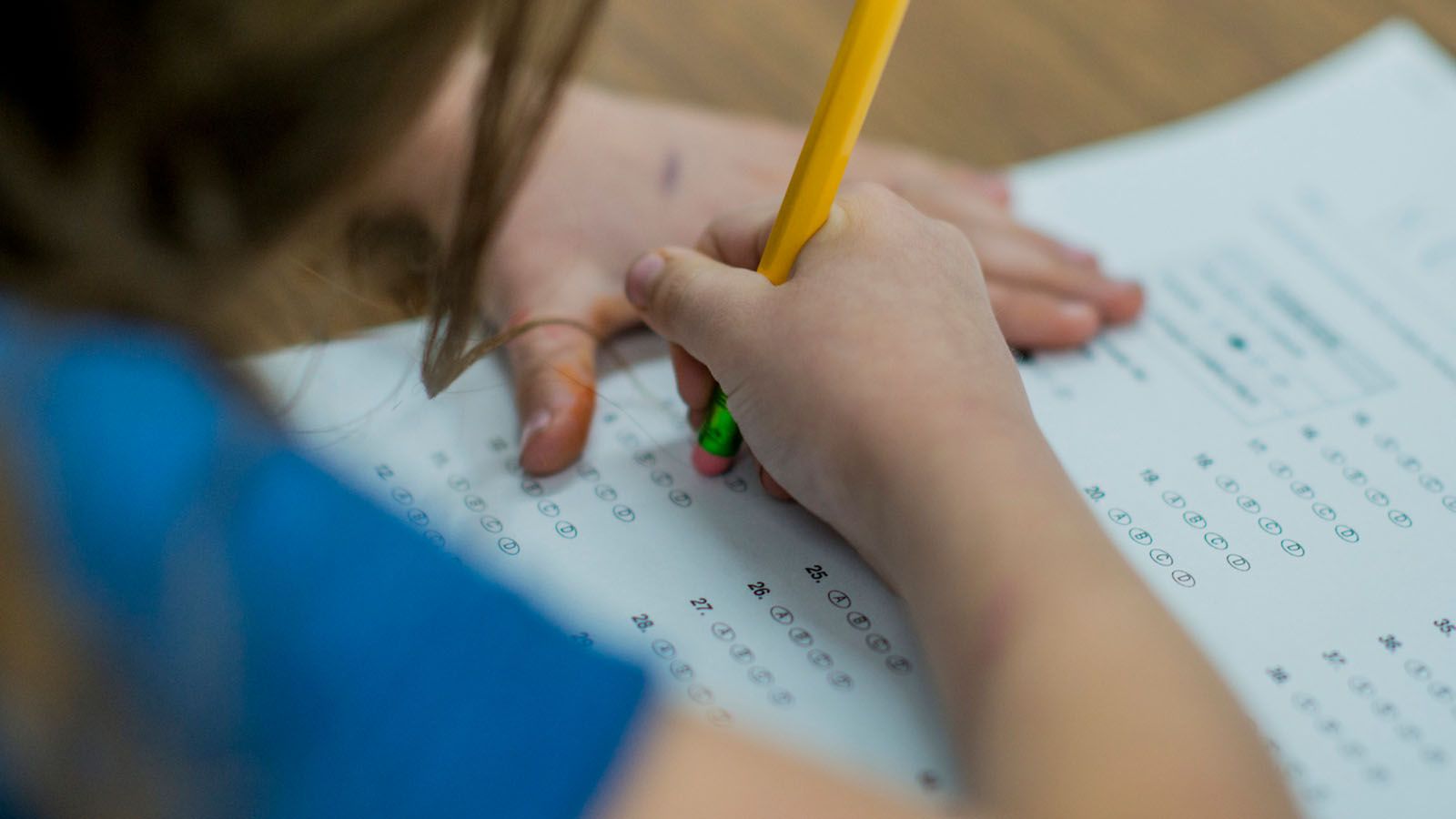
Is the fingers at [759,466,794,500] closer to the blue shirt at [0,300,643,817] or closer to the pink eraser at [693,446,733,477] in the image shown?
the pink eraser at [693,446,733,477]

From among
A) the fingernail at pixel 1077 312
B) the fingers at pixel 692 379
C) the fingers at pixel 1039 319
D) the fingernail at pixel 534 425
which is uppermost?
the fingernail at pixel 1077 312

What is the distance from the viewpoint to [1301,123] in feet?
2.16

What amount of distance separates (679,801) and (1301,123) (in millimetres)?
525

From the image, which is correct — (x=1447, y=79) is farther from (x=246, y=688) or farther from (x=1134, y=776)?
(x=246, y=688)

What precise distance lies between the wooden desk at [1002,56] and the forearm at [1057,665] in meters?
0.31

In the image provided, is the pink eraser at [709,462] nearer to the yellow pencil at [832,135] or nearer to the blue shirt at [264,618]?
the yellow pencil at [832,135]

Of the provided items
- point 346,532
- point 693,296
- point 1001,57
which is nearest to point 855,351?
point 693,296

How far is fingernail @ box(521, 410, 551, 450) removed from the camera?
1.55 ft

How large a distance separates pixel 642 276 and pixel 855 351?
0.10m

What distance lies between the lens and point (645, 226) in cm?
58

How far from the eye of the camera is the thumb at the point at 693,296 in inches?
16.9

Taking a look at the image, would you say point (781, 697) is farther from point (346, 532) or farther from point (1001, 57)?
point (1001, 57)

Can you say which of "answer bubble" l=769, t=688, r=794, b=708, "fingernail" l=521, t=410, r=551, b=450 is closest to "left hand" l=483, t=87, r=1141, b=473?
"fingernail" l=521, t=410, r=551, b=450

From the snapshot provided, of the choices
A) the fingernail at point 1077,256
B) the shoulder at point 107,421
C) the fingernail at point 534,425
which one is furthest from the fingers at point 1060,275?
the shoulder at point 107,421
